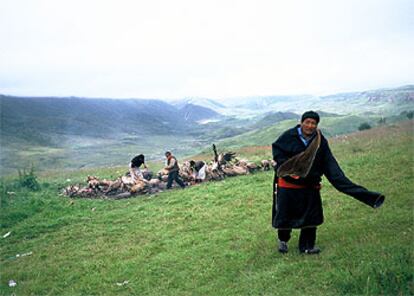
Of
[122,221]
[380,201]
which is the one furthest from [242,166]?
[380,201]

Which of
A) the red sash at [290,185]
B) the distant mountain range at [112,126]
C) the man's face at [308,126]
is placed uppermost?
the man's face at [308,126]

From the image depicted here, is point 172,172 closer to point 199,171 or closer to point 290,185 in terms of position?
point 199,171

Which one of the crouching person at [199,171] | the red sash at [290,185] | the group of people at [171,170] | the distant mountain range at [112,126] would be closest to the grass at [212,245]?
the red sash at [290,185]

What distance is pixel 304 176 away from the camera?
586 cm

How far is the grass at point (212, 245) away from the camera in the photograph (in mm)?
5254

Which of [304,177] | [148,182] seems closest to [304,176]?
[304,177]

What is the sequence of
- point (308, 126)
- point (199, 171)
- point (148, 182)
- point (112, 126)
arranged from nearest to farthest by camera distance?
point (308, 126), point (148, 182), point (199, 171), point (112, 126)

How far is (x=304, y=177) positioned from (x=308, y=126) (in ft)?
2.60

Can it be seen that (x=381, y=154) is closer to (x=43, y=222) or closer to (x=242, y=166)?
(x=242, y=166)

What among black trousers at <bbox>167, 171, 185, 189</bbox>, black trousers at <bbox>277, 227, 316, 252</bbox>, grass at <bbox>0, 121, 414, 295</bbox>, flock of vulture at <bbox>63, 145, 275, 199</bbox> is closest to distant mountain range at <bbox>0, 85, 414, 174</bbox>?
flock of vulture at <bbox>63, 145, 275, 199</bbox>

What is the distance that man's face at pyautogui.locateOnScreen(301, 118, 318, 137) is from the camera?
5.80 m

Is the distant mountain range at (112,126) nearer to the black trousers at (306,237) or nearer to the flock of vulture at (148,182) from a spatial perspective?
the flock of vulture at (148,182)

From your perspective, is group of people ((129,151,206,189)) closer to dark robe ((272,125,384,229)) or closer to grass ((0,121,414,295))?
→ grass ((0,121,414,295))

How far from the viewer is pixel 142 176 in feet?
53.3
